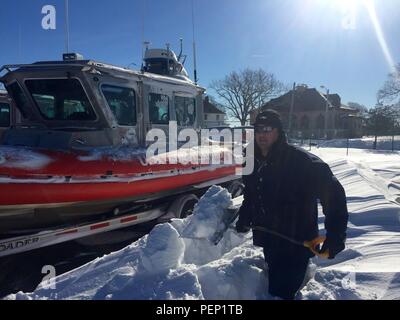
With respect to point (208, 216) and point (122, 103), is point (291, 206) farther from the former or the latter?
point (122, 103)

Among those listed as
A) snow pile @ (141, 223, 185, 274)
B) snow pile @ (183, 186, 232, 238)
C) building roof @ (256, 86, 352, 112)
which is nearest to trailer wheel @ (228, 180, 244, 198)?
snow pile @ (183, 186, 232, 238)

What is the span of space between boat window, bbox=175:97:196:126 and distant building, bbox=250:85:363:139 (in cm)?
4287

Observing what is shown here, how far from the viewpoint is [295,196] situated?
3104 mm

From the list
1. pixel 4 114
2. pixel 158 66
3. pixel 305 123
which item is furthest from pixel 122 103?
pixel 305 123

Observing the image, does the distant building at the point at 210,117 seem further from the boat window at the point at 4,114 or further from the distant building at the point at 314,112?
the distant building at the point at 314,112

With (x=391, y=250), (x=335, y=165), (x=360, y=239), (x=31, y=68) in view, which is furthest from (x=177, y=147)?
(x=335, y=165)

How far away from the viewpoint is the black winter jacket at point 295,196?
9.62 ft

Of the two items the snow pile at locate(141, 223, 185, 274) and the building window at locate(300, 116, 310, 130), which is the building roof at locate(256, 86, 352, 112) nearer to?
the building window at locate(300, 116, 310, 130)

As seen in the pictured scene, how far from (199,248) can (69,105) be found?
9.99 ft

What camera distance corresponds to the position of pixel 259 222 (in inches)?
134

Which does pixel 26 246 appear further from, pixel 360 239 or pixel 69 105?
pixel 360 239

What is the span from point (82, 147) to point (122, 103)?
3.27ft

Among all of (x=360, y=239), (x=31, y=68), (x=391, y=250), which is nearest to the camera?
(x=391, y=250)

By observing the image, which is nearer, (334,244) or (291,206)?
(334,244)
